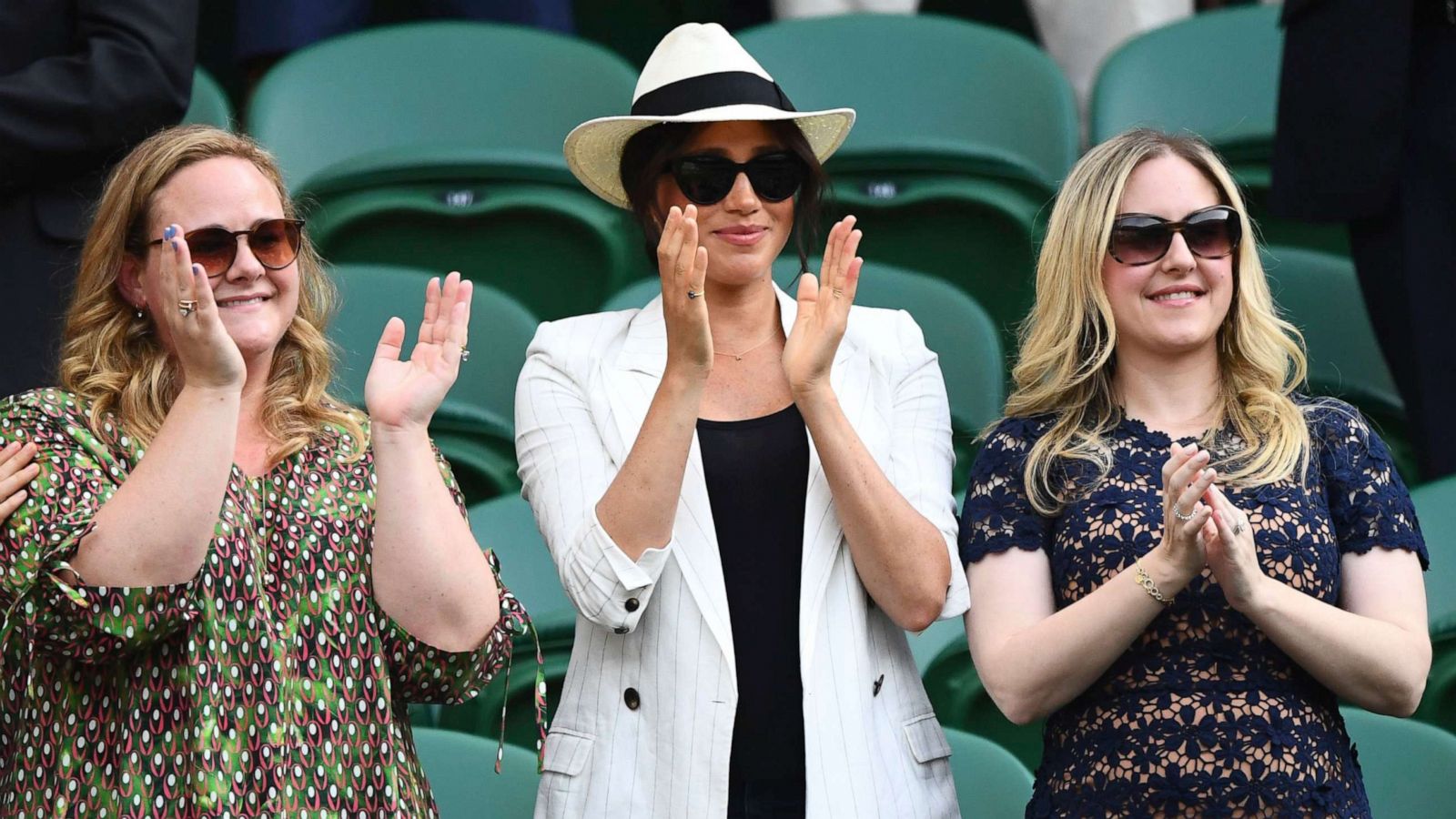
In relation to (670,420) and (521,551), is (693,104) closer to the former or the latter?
(670,420)

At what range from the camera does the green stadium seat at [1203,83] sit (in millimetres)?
5219

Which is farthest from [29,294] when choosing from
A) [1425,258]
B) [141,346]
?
[1425,258]

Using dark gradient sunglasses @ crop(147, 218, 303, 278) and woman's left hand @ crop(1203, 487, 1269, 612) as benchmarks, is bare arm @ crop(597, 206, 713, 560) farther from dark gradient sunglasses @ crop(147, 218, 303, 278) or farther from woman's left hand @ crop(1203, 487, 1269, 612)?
woman's left hand @ crop(1203, 487, 1269, 612)

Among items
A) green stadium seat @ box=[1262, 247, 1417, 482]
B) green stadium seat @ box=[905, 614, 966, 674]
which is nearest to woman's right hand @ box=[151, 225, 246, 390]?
green stadium seat @ box=[905, 614, 966, 674]

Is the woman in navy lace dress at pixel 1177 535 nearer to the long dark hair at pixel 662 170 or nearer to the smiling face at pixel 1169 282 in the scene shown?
the smiling face at pixel 1169 282

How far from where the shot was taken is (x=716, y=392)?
3.00 metres

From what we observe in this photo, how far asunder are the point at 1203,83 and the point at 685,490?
2891mm

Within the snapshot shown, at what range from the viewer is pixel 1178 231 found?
2.98m

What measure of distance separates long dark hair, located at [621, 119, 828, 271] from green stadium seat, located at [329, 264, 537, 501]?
0.89m

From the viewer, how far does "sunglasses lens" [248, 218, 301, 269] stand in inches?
107

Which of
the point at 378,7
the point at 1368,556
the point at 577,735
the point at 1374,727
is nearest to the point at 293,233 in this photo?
the point at 577,735

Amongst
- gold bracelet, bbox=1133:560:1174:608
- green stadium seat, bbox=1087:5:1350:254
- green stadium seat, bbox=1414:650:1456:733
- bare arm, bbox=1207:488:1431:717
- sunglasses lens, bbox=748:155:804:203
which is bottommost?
green stadium seat, bbox=1414:650:1456:733

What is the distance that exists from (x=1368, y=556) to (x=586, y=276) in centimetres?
221

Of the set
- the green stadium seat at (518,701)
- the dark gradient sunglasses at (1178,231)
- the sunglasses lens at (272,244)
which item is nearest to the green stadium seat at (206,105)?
the green stadium seat at (518,701)
